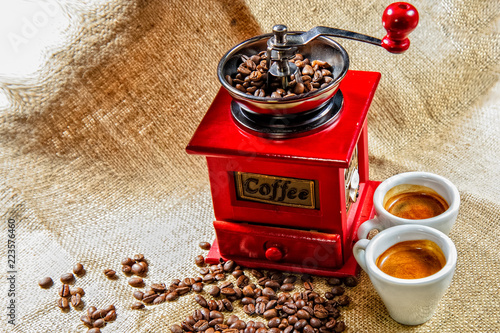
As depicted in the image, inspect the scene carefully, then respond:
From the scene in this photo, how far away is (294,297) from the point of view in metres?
1.81

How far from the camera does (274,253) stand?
6.09ft

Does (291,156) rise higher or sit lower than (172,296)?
higher

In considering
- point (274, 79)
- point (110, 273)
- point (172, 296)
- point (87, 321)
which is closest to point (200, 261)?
point (172, 296)

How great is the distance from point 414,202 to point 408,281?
366 mm

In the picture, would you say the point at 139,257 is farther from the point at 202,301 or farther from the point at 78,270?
the point at 202,301

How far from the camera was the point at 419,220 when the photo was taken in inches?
68.0

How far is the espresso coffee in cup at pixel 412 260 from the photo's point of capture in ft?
5.42

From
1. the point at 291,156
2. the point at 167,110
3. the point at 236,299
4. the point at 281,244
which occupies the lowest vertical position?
the point at 236,299

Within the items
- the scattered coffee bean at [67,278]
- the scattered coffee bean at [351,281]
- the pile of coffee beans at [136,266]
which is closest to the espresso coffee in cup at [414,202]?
the scattered coffee bean at [351,281]

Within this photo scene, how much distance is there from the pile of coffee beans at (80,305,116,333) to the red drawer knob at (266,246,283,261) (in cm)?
49

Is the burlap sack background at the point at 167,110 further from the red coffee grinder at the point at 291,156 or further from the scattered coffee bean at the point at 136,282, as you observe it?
the red coffee grinder at the point at 291,156

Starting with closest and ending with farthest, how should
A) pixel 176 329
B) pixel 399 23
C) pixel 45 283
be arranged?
pixel 399 23, pixel 176 329, pixel 45 283

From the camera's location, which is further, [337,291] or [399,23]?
[337,291]

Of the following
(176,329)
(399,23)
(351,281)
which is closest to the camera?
(399,23)
